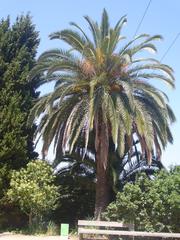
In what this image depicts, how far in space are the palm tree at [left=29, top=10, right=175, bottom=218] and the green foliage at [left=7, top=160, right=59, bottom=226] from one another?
1064mm

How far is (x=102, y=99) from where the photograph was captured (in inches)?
899

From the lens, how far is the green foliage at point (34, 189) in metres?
23.1

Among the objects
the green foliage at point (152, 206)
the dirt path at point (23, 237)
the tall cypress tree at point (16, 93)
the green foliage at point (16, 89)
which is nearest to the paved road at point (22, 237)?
the dirt path at point (23, 237)

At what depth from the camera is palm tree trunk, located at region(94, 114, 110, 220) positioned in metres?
23.0

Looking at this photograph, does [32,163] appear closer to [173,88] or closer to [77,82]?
[77,82]

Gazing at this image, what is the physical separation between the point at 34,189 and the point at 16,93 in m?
5.71

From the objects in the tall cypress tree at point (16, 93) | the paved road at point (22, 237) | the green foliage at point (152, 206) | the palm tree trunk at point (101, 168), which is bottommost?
the paved road at point (22, 237)

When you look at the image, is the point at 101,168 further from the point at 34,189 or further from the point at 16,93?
the point at 16,93

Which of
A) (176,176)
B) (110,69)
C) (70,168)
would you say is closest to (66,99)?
(110,69)

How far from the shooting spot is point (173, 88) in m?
23.9

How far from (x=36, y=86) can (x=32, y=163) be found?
16.7ft

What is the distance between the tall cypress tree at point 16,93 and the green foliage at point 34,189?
1.06 metres

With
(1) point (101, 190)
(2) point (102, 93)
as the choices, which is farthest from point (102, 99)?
(1) point (101, 190)

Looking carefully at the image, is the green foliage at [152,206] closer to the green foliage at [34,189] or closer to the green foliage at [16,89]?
the green foliage at [34,189]
